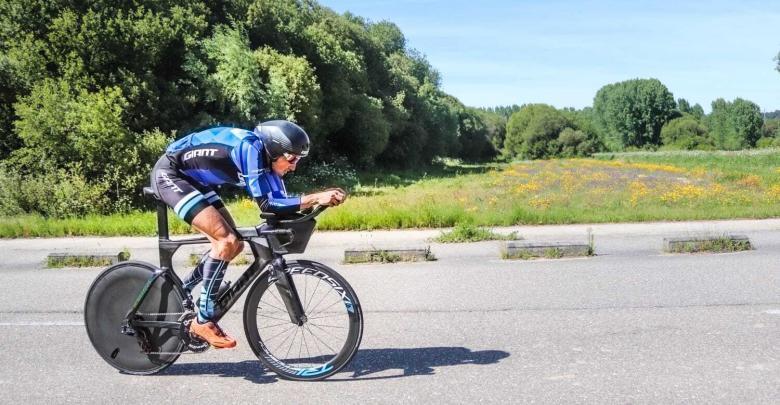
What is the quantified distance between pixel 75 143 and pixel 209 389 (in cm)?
1727

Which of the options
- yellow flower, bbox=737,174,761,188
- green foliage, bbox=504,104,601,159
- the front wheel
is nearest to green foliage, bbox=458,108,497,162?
green foliage, bbox=504,104,601,159

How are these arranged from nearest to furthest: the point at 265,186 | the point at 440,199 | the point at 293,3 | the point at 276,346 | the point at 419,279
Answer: the point at 265,186
the point at 276,346
the point at 419,279
the point at 440,199
the point at 293,3

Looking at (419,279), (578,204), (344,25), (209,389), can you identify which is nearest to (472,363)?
(209,389)

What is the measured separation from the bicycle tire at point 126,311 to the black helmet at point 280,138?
124 cm

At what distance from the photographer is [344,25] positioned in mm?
48562

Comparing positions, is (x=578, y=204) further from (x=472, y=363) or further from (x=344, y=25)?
(x=344, y=25)

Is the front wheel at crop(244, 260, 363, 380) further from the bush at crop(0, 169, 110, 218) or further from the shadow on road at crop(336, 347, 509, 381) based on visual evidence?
the bush at crop(0, 169, 110, 218)

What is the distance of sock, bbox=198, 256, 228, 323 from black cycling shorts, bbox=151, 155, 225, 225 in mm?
322

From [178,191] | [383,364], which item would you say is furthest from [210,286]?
[383,364]

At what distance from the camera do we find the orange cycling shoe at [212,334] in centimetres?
443

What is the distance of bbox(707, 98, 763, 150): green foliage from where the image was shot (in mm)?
140250

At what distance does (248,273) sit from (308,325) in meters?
0.56

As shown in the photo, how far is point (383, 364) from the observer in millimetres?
4820

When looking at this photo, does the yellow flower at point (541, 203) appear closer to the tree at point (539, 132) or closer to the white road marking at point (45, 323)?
the white road marking at point (45, 323)
